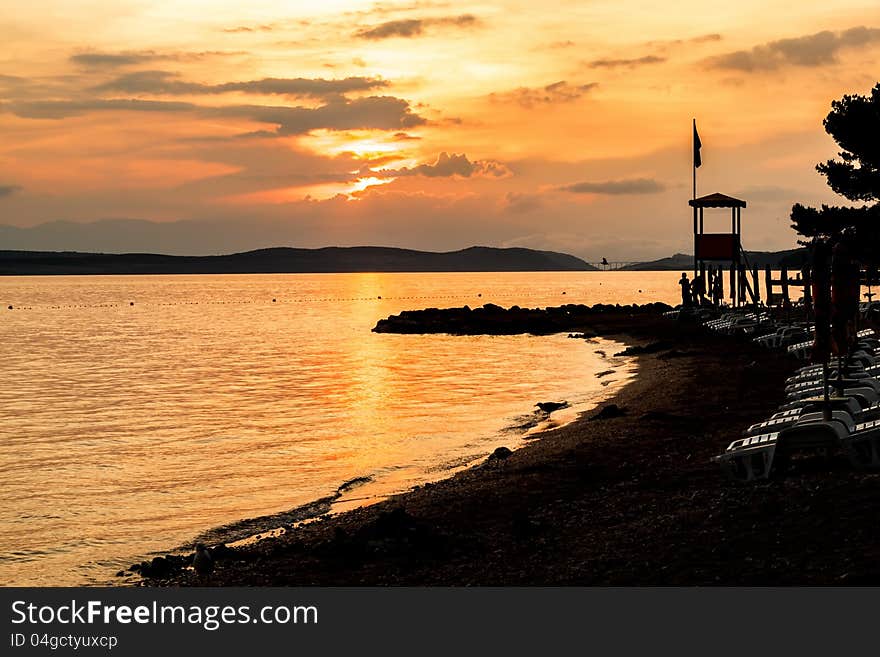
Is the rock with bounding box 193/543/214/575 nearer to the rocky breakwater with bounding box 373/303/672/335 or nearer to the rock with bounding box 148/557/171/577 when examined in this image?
the rock with bounding box 148/557/171/577

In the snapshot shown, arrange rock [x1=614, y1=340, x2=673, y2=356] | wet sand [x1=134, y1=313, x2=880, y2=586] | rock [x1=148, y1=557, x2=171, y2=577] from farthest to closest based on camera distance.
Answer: rock [x1=614, y1=340, x2=673, y2=356] < rock [x1=148, y1=557, x2=171, y2=577] < wet sand [x1=134, y1=313, x2=880, y2=586]

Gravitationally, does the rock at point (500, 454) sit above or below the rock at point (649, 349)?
below

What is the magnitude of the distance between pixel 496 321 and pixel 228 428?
4170 cm

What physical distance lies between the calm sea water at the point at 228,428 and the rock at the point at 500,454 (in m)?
0.59

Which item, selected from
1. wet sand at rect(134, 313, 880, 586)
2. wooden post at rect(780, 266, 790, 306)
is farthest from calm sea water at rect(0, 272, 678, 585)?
wooden post at rect(780, 266, 790, 306)

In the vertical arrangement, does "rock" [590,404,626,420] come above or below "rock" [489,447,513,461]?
above

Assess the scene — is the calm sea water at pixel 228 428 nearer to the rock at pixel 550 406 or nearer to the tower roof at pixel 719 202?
the rock at pixel 550 406

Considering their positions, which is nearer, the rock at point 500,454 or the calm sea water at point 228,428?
the calm sea water at point 228,428

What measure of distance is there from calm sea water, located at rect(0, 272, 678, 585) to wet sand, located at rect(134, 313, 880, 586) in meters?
2.42

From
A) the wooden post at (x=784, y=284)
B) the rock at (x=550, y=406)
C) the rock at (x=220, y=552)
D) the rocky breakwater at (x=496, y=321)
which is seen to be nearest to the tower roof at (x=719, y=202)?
the wooden post at (x=784, y=284)

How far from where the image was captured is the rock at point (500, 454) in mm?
17798

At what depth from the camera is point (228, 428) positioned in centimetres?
2467

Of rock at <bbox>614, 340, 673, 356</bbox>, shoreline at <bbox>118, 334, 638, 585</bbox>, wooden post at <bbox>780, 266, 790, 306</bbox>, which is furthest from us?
wooden post at <bbox>780, 266, 790, 306</bbox>

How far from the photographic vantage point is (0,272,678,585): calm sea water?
1492 centimetres
